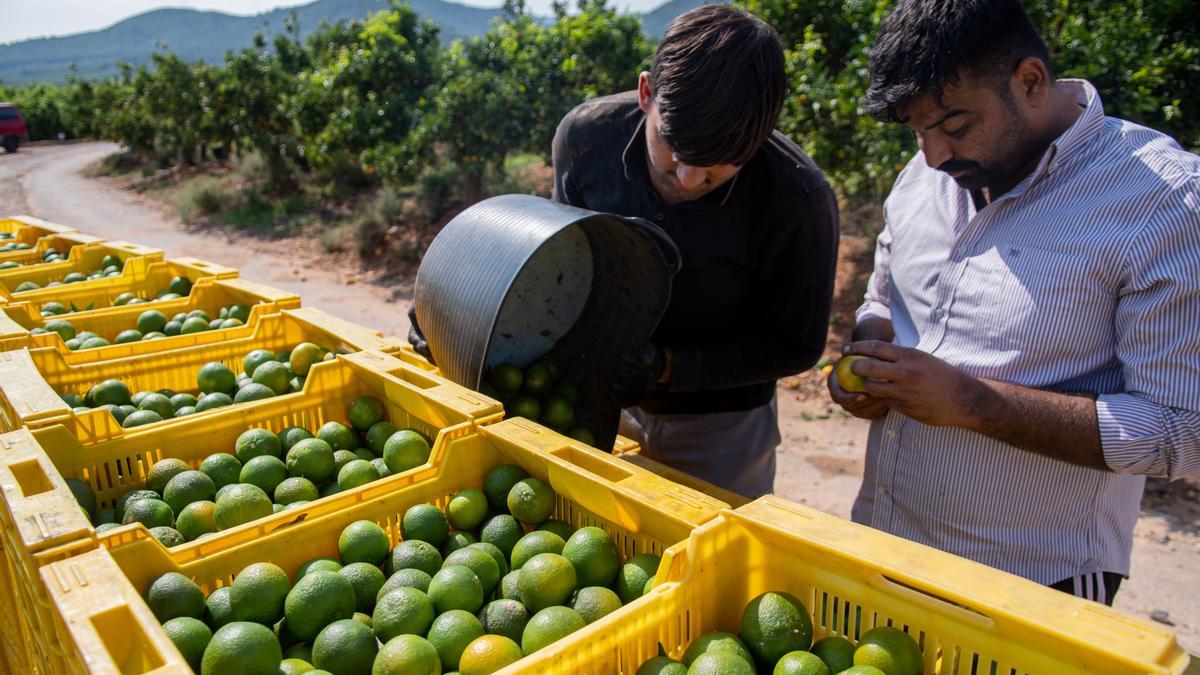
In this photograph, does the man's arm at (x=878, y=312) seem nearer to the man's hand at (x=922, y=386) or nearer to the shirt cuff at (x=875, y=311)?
the shirt cuff at (x=875, y=311)

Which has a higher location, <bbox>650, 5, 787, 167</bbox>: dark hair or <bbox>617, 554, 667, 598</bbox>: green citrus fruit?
<bbox>650, 5, 787, 167</bbox>: dark hair

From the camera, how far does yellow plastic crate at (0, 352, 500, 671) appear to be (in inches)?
60.7

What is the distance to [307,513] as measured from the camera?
1.83 meters

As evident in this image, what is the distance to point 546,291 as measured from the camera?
2.57 metres

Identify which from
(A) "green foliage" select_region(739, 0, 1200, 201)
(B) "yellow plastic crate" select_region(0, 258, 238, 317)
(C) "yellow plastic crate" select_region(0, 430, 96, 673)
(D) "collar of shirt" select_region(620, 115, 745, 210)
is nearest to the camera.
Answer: (C) "yellow plastic crate" select_region(0, 430, 96, 673)

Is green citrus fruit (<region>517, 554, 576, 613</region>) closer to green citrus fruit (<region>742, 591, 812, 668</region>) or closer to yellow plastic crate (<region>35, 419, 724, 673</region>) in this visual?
yellow plastic crate (<region>35, 419, 724, 673</region>)

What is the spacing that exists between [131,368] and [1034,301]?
286 centimetres

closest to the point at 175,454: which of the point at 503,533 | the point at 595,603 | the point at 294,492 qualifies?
the point at 294,492

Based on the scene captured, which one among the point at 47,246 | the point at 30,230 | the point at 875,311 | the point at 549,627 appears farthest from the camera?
the point at 30,230

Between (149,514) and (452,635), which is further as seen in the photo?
(149,514)

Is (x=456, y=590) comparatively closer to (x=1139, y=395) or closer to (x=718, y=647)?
(x=718, y=647)

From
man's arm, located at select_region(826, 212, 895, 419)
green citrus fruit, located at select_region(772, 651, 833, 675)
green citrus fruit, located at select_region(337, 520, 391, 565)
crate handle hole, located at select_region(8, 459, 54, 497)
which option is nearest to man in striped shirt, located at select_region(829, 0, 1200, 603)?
man's arm, located at select_region(826, 212, 895, 419)

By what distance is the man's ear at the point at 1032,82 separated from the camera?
1950 millimetres

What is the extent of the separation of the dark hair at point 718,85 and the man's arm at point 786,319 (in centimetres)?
44
